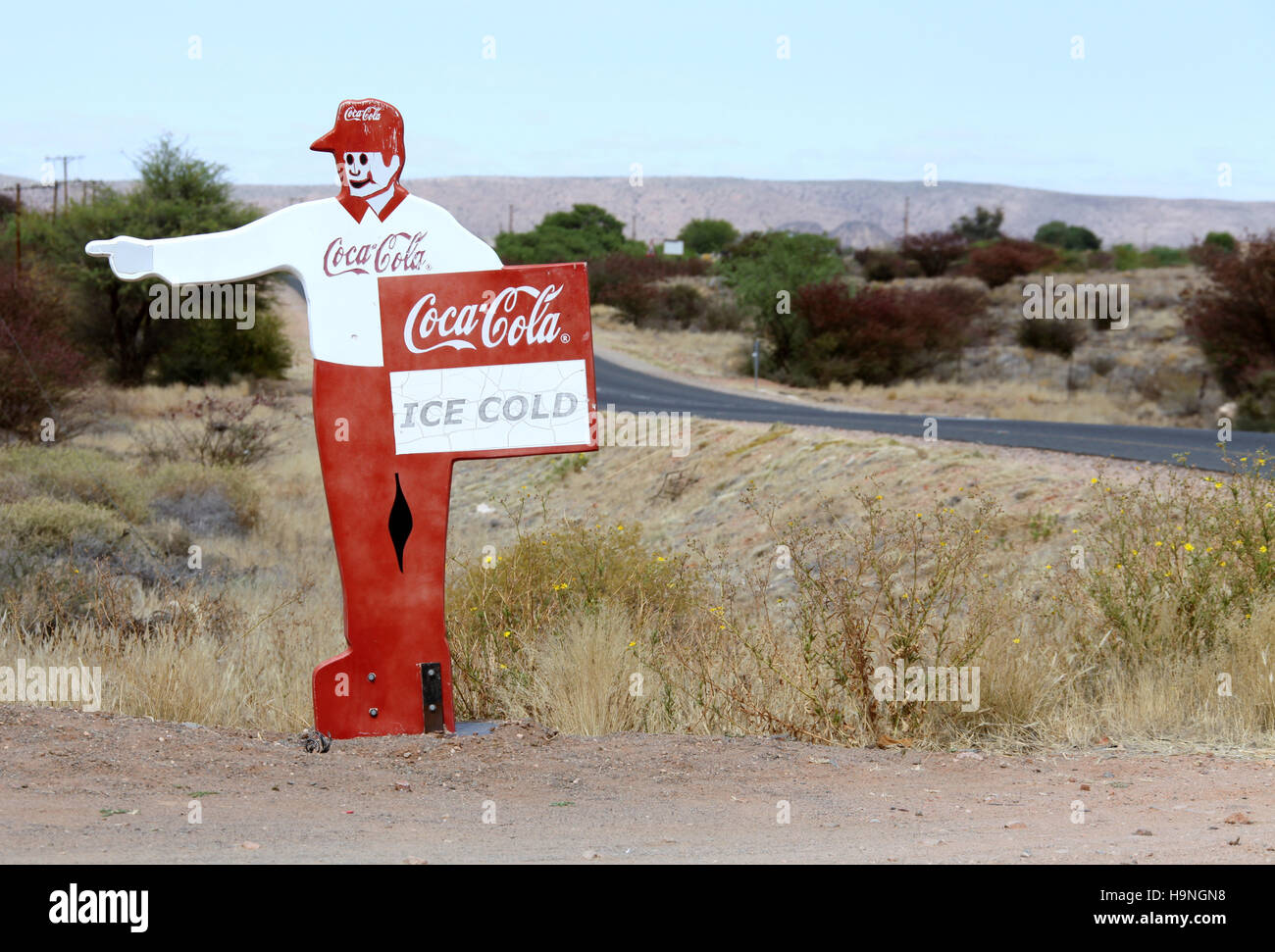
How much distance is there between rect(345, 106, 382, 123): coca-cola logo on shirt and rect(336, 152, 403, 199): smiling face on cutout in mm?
195

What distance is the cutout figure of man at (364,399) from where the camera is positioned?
23.1ft

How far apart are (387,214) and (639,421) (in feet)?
53.9

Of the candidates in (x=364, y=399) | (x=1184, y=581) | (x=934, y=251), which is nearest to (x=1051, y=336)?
(x=934, y=251)

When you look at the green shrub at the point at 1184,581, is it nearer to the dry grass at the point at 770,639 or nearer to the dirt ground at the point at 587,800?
the dry grass at the point at 770,639

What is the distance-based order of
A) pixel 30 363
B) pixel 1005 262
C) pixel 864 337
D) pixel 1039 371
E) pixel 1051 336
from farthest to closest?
pixel 1005 262
pixel 1051 336
pixel 1039 371
pixel 864 337
pixel 30 363

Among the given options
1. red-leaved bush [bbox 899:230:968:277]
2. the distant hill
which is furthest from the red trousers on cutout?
the distant hill

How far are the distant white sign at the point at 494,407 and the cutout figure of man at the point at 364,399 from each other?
5.2 inches

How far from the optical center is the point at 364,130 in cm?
720

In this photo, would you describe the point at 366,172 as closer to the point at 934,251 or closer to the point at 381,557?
the point at 381,557

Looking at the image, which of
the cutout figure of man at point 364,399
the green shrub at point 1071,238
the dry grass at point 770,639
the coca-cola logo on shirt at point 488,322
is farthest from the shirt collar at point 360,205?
the green shrub at point 1071,238

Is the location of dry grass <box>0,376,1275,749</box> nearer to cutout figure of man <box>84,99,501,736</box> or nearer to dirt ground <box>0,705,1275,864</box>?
dirt ground <box>0,705,1275,864</box>

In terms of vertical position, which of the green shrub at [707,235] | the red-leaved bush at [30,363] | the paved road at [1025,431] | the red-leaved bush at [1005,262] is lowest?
the paved road at [1025,431]

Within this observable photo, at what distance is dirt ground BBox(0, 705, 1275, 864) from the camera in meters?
4.98

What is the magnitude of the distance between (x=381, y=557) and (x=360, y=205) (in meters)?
1.96
